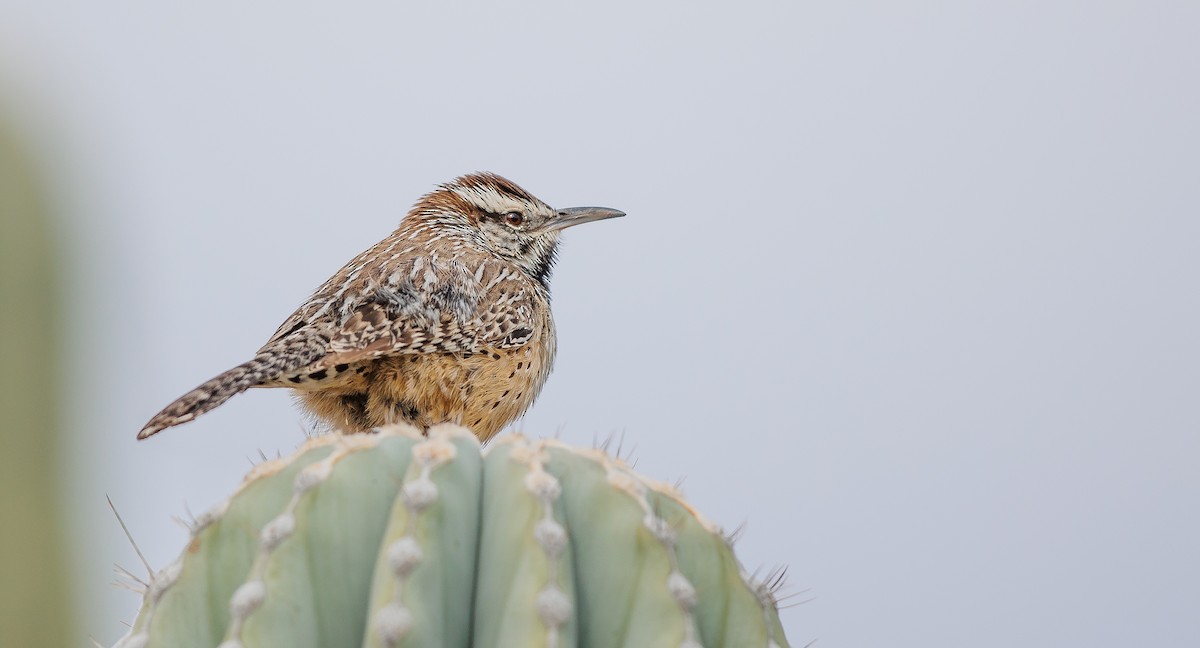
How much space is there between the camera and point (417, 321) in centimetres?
303

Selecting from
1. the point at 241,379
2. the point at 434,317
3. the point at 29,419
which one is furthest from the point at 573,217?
the point at 29,419

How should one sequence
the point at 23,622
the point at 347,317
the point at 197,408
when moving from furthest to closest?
the point at 23,622 < the point at 347,317 < the point at 197,408

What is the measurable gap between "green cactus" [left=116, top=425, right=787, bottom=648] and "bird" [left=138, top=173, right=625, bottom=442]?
1.03 meters

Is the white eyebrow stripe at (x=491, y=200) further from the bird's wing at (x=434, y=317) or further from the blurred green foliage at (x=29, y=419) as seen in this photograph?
the blurred green foliage at (x=29, y=419)

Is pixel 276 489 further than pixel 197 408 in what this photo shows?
No

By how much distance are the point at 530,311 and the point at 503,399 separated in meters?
0.31

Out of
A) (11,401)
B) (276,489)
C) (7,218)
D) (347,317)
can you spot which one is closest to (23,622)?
(11,401)

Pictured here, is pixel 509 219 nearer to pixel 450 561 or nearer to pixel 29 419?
pixel 450 561

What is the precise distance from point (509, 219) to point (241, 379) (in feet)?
4.85

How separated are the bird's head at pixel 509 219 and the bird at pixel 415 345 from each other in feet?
0.78

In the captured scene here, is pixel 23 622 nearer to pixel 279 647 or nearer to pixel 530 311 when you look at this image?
pixel 530 311

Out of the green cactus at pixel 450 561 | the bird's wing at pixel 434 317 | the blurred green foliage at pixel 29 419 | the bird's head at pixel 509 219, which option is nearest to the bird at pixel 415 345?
the bird's wing at pixel 434 317

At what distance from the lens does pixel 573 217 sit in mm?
3934

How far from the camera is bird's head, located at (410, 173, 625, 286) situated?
3889 millimetres
